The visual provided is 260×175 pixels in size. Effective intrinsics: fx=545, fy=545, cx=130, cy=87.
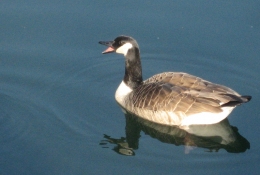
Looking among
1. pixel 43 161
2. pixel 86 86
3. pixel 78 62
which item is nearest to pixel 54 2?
pixel 78 62

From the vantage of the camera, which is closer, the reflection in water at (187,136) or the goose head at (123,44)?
the reflection in water at (187,136)

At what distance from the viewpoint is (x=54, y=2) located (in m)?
12.0

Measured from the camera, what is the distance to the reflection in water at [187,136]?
8.59 metres

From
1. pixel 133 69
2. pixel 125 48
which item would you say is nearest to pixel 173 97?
pixel 133 69

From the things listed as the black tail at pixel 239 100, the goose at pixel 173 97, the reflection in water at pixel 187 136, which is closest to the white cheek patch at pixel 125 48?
the goose at pixel 173 97

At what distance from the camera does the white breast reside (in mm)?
9625

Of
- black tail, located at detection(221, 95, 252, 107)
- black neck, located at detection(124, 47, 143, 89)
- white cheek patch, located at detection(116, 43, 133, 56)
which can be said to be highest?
white cheek patch, located at detection(116, 43, 133, 56)

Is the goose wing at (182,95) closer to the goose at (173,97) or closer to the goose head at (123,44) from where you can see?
the goose at (173,97)

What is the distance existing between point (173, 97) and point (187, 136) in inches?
26.7

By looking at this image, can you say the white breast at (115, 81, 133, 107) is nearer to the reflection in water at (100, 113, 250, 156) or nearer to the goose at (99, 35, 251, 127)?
the goose at (99, 35, 251, 127)

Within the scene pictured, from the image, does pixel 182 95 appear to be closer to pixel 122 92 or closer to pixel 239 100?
pixel 239 100

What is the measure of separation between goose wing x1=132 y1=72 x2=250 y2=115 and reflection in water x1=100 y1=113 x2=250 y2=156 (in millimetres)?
338

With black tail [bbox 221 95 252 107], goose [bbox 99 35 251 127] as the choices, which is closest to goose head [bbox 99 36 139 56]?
goose [bbox 99 35 251 127]

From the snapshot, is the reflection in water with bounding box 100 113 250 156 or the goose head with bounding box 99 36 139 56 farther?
the goose head with bounding box 99 36 139 56
